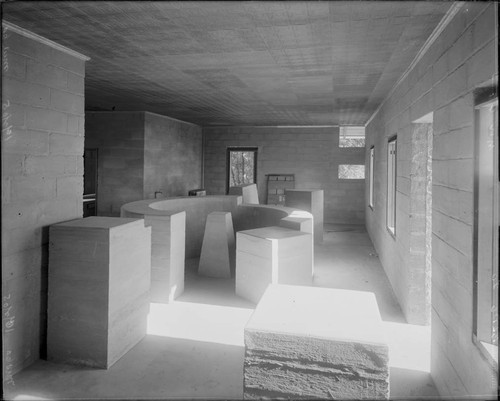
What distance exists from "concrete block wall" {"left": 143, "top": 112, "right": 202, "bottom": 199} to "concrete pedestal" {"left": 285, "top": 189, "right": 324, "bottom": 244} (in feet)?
10.0

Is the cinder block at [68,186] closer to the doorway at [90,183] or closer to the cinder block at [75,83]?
the cinder block at [75,83]

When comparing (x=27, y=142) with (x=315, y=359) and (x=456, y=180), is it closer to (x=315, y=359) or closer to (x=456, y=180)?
(x=315, y=359)

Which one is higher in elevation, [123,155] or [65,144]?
[123,155]

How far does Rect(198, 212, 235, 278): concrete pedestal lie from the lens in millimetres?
6121

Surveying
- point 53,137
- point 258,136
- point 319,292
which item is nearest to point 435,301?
point 319,292

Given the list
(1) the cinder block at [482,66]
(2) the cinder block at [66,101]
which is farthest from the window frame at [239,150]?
(1) the cinder block at [482,66]

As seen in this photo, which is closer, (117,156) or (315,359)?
(315,359)

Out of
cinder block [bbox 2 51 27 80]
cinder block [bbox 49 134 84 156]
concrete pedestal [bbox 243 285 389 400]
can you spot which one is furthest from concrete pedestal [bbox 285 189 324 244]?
concrete pedestal [bbox 243 285 389 400]

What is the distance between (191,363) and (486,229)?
2.52m

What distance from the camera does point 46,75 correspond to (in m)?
3.57

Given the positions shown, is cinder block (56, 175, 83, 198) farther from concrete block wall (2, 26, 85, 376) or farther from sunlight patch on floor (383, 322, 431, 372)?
sunlight patch on floor (383, 322, 431, 372)

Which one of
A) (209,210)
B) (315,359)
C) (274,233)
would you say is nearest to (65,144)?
(274,233)

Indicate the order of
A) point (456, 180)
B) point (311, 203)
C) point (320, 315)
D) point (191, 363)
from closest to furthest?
1. point (320, 315)
2. point (456, 180)
3. point (191, 363)
4. point (311, 203)

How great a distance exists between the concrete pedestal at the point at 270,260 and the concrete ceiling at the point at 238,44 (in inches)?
81.1
